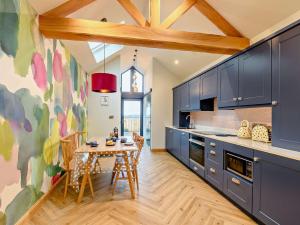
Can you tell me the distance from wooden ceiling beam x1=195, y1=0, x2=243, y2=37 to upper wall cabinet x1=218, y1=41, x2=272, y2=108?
0.54m

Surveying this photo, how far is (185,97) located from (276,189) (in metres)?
3.53

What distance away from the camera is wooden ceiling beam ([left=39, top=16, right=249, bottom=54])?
251 centimetres

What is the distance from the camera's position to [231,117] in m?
3.67

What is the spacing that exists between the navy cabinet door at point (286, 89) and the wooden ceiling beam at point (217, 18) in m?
1.11

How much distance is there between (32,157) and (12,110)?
0.71 metres

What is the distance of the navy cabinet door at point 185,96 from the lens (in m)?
4.94

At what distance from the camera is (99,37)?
2666 mm

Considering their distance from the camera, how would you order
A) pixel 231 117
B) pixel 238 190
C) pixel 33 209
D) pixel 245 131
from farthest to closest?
pixel 231 117, pixel 245 131, pixel 238 190, pixel 33 209

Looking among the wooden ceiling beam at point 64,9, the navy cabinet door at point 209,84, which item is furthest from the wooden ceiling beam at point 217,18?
the wooden ceiling beam at point 64,9

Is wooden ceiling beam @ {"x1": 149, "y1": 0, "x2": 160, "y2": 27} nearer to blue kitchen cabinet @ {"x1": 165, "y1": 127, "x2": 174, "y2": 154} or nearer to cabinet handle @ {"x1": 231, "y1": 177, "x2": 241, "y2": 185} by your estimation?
cabinet handle @ {"x1": 231, "y1": 177, "x2": 241, "y2": 185}

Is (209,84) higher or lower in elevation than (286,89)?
higher

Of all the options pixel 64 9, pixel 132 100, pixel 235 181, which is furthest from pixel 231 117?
pixel 132 100

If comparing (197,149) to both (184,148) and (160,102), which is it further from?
(160,102)

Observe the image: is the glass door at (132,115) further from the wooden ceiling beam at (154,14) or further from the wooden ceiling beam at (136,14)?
the wooden ceiling beam at (154,14)
